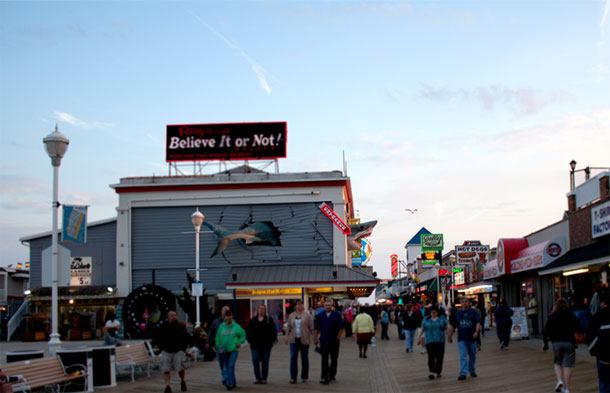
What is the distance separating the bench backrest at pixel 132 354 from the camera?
18784 millimetres

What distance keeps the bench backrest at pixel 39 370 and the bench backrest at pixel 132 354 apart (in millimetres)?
3137

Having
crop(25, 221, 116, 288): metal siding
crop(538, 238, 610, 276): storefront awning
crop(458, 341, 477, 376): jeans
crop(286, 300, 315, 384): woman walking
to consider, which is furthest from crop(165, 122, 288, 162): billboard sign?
crop(458, 341, 477, 376): jeans

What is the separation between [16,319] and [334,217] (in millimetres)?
17422

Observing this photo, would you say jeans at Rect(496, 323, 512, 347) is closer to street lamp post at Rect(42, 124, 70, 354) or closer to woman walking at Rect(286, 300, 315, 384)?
woman walking at Rect(286, 300, 315, 384)

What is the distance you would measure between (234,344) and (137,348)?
4.22m

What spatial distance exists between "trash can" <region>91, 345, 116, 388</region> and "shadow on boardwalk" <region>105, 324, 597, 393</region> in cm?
37

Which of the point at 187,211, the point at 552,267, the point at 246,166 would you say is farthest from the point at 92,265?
the point at 552,267

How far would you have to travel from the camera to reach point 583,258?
23.4m

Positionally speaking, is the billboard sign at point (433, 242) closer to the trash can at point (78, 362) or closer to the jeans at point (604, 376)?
the trash can at point (78, 362)

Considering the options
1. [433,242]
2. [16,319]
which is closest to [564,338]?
[16,319]

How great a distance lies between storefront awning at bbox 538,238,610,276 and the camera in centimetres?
2196

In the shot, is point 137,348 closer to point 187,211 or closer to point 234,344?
point 234,344

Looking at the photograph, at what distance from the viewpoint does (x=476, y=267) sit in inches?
1988

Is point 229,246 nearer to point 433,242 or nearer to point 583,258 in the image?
point 433,242
